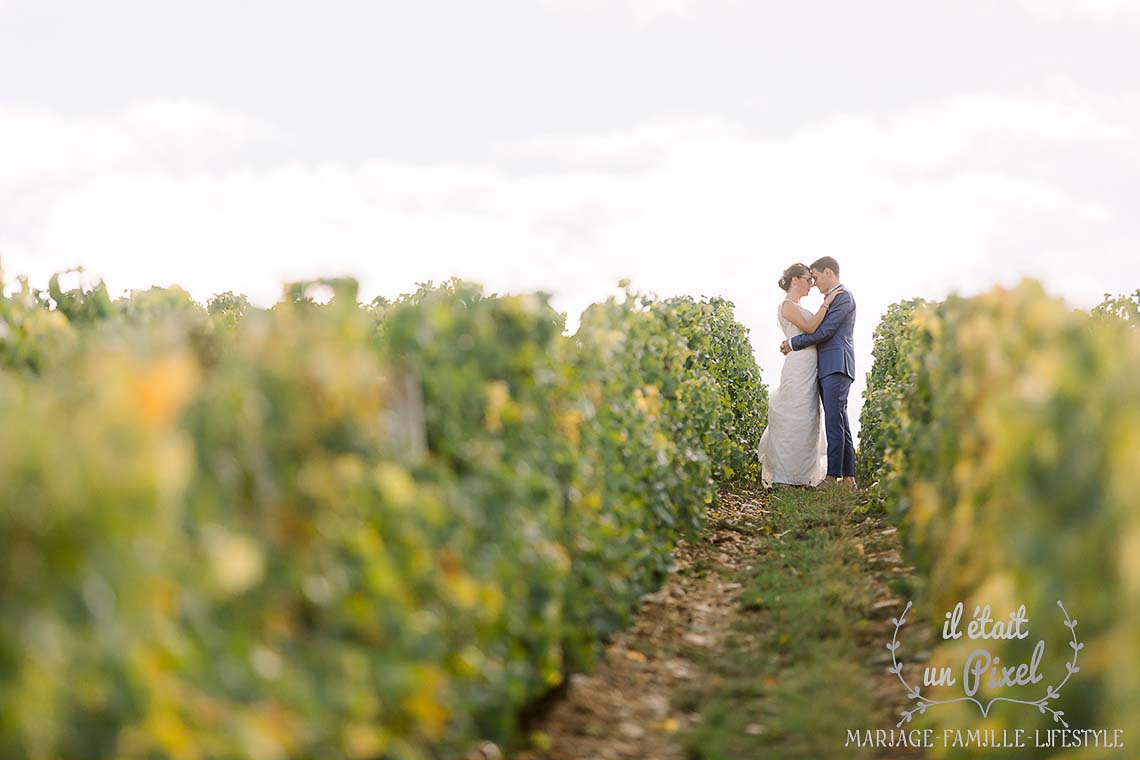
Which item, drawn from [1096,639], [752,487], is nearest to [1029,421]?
[1096,639]

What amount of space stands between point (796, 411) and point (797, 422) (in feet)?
0.45

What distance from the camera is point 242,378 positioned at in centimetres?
312

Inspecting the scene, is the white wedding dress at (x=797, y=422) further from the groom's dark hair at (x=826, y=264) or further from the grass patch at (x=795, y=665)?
the grass patch at (x=795, y=665)

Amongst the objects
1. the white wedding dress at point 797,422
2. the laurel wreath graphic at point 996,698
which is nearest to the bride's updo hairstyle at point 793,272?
the white wedding dress at point 797,422

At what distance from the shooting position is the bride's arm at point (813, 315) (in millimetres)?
13117

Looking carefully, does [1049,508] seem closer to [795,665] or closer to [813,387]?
[795,665]

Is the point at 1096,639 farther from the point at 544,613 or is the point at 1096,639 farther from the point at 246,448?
the point at 246,448

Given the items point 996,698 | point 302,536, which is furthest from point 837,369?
point 302,536

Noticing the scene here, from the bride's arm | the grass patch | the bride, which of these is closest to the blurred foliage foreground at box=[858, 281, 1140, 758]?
the grass patch

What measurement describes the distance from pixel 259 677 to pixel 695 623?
4566 mm

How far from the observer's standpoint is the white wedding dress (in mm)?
13656

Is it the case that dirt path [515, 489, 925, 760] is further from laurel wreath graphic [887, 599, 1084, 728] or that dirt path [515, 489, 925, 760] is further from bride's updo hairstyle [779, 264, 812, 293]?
bride's updo hairstyle [779, 264, 812, 293]

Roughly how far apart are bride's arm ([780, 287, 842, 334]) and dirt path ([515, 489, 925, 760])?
423cm

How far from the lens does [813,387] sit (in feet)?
44.9
